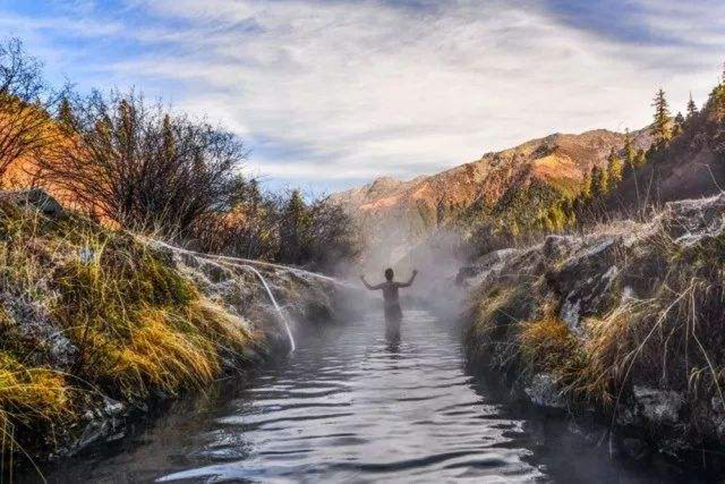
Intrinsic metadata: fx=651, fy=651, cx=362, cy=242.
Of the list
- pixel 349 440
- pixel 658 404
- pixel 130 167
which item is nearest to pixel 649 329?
pixel 658 404

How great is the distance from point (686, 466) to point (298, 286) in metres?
14.5

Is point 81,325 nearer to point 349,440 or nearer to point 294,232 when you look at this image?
point 349,440

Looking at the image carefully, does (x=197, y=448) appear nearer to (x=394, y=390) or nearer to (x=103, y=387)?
(x=103, y=387)

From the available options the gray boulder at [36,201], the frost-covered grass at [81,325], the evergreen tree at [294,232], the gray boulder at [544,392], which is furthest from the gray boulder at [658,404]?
the evergreen tree at [294,232]

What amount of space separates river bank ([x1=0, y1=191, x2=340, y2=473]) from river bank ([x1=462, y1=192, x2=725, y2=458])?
160 inches

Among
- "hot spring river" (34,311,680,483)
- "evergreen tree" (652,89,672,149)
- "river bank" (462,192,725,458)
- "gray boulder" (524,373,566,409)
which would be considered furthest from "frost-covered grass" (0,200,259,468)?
"evergreen tree" (652,89,672,149)

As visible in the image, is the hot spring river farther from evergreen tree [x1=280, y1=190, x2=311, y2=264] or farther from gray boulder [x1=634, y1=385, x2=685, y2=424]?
evergreen tree [x1=280, y1=190, x2=311, y2=264]

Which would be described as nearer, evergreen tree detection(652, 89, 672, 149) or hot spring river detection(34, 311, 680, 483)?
hot spring river detection(34, 311, 680, 483)

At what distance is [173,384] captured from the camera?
7.34 m

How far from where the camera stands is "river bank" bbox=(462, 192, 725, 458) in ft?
16.1

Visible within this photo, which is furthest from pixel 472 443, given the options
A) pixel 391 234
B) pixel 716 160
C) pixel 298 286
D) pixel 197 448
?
pixel 391 234

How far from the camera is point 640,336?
5.39 meters

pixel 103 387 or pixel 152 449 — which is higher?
pixel 103 387

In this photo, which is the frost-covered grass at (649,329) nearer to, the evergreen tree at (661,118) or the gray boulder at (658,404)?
the gray boulder at (658,404)
